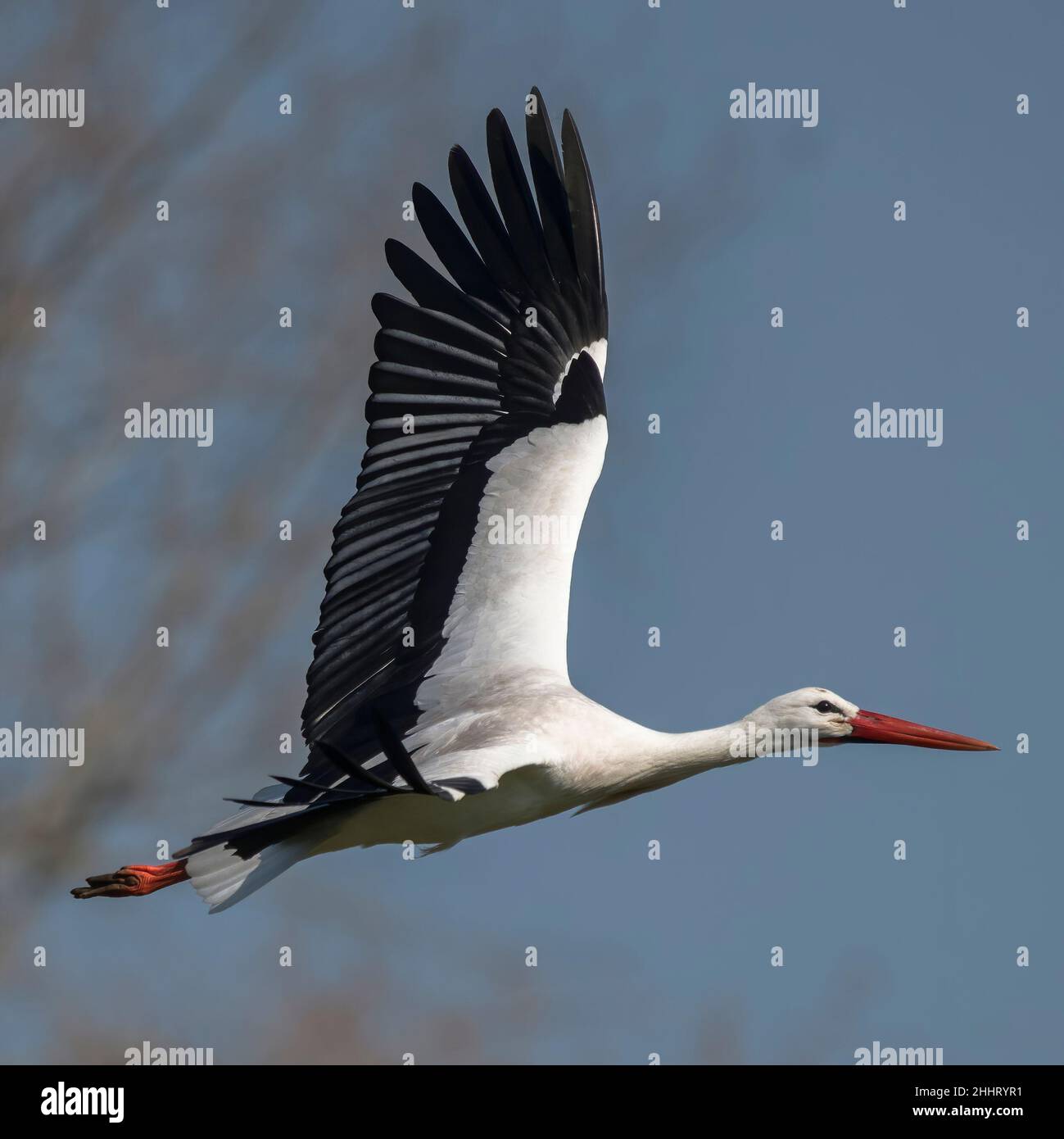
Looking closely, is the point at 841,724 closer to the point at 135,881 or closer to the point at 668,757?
the point at 668,757

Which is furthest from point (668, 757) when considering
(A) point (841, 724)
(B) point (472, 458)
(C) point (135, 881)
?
(C) point (135, 881)

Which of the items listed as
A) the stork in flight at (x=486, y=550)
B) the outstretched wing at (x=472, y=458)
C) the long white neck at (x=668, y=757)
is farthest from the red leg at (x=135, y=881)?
the long white neck at (x=668, y=757)

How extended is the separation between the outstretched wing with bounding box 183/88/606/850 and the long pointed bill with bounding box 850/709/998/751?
1473 mm

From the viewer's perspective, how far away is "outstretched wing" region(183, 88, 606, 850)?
10.2 m

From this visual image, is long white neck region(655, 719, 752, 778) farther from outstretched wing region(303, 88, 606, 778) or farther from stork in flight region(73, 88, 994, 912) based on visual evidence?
outstretched wing region(303, 88, 606, 778)

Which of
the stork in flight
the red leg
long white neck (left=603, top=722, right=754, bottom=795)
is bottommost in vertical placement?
the red leg

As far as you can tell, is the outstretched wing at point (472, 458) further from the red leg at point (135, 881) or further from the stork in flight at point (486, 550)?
the red leg at point (135, 881)

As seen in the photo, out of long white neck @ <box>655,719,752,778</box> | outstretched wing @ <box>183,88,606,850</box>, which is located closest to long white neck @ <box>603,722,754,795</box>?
long white neck @ <box>655,719,752,778</box>

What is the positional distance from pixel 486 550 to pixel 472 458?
19.8 inches

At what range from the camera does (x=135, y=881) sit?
10.0 m

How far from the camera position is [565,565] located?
1034 centimetres

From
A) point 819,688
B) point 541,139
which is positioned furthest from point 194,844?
point 541,139

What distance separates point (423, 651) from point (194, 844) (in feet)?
7.02

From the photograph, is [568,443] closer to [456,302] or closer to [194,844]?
[456,302]
